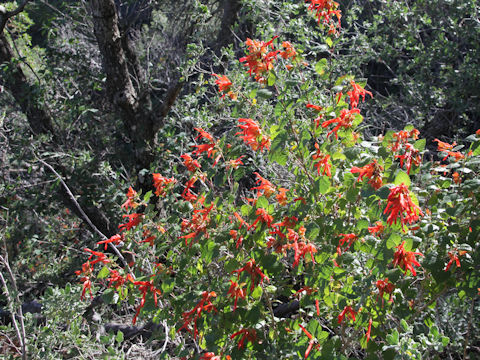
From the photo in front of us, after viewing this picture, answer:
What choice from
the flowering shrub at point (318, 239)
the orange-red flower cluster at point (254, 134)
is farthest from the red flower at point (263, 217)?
the orange-red flower cluster at point (254, 134)

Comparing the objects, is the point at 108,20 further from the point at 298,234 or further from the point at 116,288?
the point at 298,234

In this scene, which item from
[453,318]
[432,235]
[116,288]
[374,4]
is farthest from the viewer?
[374,4]

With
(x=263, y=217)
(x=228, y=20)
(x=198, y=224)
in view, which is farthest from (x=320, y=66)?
(x=228, y=20)

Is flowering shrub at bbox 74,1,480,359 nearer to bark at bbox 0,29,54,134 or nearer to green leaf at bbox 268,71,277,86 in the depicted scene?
green leaf at bbox 268,71,277,86

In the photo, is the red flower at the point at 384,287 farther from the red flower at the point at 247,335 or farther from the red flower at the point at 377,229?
the red flower at the point at 247,335

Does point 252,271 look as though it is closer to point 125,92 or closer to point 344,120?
point 344,120

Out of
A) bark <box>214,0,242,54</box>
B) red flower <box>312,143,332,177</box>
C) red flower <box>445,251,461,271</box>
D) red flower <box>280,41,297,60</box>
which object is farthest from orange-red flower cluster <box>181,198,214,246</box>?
bark <box>214,0,242,54</box>

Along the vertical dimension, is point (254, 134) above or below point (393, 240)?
above

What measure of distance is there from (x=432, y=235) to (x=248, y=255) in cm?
63

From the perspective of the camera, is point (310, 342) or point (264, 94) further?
point (264, 94)

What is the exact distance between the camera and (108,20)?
348 cm

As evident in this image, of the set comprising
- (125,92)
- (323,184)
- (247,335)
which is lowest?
(247,335)

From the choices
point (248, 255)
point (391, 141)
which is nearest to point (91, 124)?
point (248, 255)

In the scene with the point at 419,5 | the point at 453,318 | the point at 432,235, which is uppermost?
the point at 419,5
